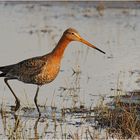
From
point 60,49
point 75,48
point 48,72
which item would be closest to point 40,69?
point 48,72

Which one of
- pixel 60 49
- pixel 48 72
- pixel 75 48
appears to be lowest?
pixel 48 72

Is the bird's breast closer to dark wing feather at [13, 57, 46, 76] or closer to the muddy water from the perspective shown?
dark wing feather at [13, 57, 46, 76]

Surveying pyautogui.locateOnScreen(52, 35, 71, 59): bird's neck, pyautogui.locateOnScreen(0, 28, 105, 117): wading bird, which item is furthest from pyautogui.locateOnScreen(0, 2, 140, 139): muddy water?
pyautogui.locateOnScreen(52, 35, 71, 59): bird's neck

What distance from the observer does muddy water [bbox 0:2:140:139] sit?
11172 mm

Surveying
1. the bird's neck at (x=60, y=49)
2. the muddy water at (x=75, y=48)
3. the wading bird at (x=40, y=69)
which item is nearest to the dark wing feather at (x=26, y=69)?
the wading bird at (x=40, y=69)

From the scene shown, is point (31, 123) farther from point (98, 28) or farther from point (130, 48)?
point (98, 28)

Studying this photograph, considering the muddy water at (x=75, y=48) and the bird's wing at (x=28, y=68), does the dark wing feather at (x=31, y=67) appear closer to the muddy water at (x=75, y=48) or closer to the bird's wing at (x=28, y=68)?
the bird's wing at (x=28, y=68)

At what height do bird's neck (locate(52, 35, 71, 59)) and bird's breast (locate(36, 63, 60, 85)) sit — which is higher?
bird's neck (locate(52, 35, 71, 59))

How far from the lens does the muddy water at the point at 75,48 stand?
11172 mm

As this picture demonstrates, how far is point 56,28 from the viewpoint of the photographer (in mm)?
17625

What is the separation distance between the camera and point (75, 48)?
1503cm

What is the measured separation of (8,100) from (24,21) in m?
8.18

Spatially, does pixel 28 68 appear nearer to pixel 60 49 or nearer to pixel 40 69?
pixel 40 69

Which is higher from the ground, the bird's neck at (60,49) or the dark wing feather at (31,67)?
Answer: the bird's neck at (60,49)
